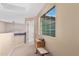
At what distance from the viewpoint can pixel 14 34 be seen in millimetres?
1307

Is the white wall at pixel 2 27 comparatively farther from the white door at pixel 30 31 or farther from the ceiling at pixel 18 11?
the white door at pixel 30 31

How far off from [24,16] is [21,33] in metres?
0.22

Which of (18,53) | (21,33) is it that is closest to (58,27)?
(21,33)

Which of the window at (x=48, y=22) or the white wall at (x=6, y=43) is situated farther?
the window at (x=48, y=22)

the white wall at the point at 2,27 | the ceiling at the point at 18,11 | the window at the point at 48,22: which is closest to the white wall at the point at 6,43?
the white wall at the point at 2,27

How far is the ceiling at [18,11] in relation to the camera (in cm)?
124

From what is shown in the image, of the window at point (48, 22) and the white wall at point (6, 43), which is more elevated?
the window at point (48, 22)

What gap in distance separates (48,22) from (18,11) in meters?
0.43

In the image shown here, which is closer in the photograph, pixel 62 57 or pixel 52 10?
pixel 62 57

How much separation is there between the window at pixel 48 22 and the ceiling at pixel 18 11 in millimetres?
154

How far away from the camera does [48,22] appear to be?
1442 mm

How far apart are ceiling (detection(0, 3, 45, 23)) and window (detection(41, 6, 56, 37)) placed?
154mm

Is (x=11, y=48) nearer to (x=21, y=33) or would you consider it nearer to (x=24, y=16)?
(x=21, y=33)

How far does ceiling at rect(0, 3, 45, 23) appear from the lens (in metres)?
1.24
